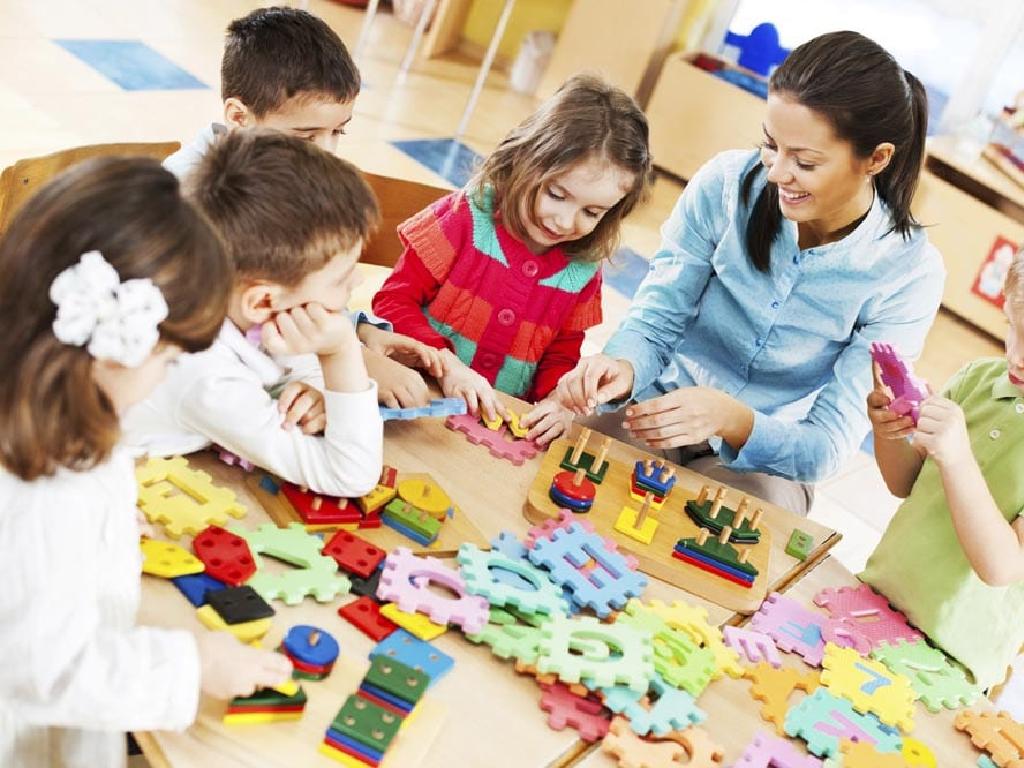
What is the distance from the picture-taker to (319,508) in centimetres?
115

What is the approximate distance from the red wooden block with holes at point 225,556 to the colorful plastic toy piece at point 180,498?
2 cm

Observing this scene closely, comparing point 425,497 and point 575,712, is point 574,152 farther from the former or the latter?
point 575,712

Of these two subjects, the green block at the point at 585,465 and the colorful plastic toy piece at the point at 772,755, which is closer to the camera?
the colorful plastic toy piece at the point at 772,755

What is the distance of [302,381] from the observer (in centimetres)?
129

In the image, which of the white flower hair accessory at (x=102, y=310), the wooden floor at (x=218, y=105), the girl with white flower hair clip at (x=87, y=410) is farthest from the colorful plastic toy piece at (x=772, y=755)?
the wooden floor at (x=218, y=105)

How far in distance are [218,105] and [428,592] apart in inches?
111

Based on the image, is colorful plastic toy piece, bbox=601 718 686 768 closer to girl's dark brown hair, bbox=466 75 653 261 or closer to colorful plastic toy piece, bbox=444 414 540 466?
colorful plastic toy piece, bbox=444 414 540 466

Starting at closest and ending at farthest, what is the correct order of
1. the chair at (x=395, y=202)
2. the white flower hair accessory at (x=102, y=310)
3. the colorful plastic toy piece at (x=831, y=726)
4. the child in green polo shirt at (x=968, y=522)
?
the white flower hair accessory at (x=102, y=310)
the colorful plastic toy piece at (x=831, y=726)
the child in green polo shirt at (x=968, y=522)
the chair at (x=395, y=202)

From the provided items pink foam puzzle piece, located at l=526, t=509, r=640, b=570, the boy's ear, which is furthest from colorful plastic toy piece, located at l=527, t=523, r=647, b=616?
the boy's ear

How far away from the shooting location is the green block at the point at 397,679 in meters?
0.94

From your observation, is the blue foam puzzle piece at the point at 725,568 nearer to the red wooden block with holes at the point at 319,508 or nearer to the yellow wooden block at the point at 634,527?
the yellow wooden block at the point at 634,527

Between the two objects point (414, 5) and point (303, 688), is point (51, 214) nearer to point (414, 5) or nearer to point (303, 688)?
point (303, 688)

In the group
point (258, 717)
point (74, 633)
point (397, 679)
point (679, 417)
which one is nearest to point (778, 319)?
point (679, 417)

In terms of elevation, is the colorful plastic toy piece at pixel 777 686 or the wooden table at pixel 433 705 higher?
the colorful plastic toy piece at pixel 777 686
